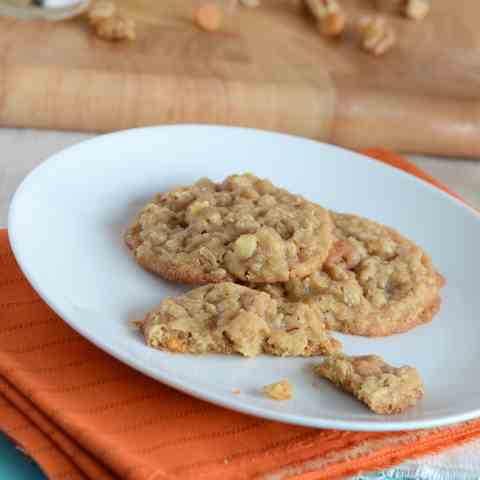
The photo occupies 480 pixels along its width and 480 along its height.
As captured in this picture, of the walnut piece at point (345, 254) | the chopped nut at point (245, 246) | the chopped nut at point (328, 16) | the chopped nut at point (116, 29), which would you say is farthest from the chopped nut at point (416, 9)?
the chopped nut at point (245, 246)

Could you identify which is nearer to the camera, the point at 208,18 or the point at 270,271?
the point at 270,271

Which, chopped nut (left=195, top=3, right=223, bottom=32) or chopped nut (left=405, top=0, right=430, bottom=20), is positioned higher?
chopped nut (left=405, top=0, right=430, bottom=20)

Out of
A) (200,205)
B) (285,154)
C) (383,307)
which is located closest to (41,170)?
(200,205)

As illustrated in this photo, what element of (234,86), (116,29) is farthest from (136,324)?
(116,29)

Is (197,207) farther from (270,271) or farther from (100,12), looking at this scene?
(100,12)

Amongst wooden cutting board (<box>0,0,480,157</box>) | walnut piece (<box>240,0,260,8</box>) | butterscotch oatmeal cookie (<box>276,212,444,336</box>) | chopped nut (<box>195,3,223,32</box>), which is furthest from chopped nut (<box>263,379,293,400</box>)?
walnut piece (<box>240,0,260,8</box>)

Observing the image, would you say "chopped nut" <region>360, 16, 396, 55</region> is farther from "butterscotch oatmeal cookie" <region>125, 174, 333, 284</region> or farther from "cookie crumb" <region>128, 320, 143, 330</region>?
"cookie crumb" <region>128, 320, 143, 330</region>
